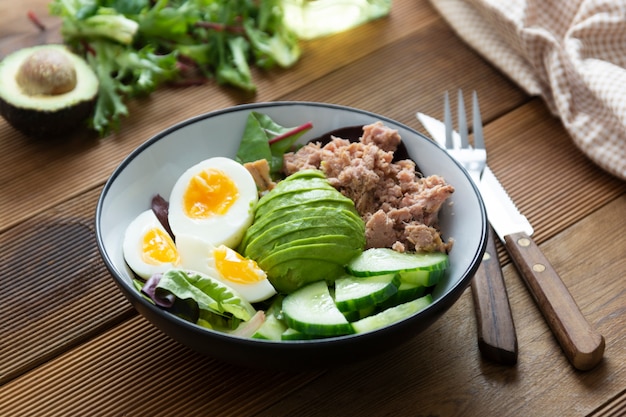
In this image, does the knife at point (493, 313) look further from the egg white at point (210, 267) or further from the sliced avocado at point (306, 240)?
the egg white at point (210, 267)

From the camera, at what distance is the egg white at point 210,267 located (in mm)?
1828

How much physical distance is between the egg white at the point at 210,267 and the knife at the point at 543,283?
0.76 m

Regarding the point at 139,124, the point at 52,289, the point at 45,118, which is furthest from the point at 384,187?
the point at 45,118

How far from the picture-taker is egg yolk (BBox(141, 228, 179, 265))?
189 centimetres

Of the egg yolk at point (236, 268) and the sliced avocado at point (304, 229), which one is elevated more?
the sliced avocado at point (304, 229)

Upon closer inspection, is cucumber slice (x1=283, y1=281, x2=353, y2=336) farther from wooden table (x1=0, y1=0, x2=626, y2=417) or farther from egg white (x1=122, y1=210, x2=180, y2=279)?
egg white (x1=122, y1=210, x2=180, y2=279)

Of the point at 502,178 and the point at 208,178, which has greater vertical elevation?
the point at 208,178

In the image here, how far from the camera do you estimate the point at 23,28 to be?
3.15m

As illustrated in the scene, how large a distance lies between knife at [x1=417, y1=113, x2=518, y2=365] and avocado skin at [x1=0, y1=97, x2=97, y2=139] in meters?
1.56

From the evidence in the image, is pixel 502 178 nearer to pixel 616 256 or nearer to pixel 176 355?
pixel 616 256

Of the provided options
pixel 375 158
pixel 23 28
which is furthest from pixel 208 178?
pixel 23 28

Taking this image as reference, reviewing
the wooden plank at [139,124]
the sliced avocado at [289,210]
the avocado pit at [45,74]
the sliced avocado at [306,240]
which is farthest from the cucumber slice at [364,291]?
the avocado pit at [45,74]

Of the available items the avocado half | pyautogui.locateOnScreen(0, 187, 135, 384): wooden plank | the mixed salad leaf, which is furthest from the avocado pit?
Result: pyautogui.locateOnScreen(0, 187, 135, 384): wooden plank

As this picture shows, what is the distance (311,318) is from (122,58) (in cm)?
166
